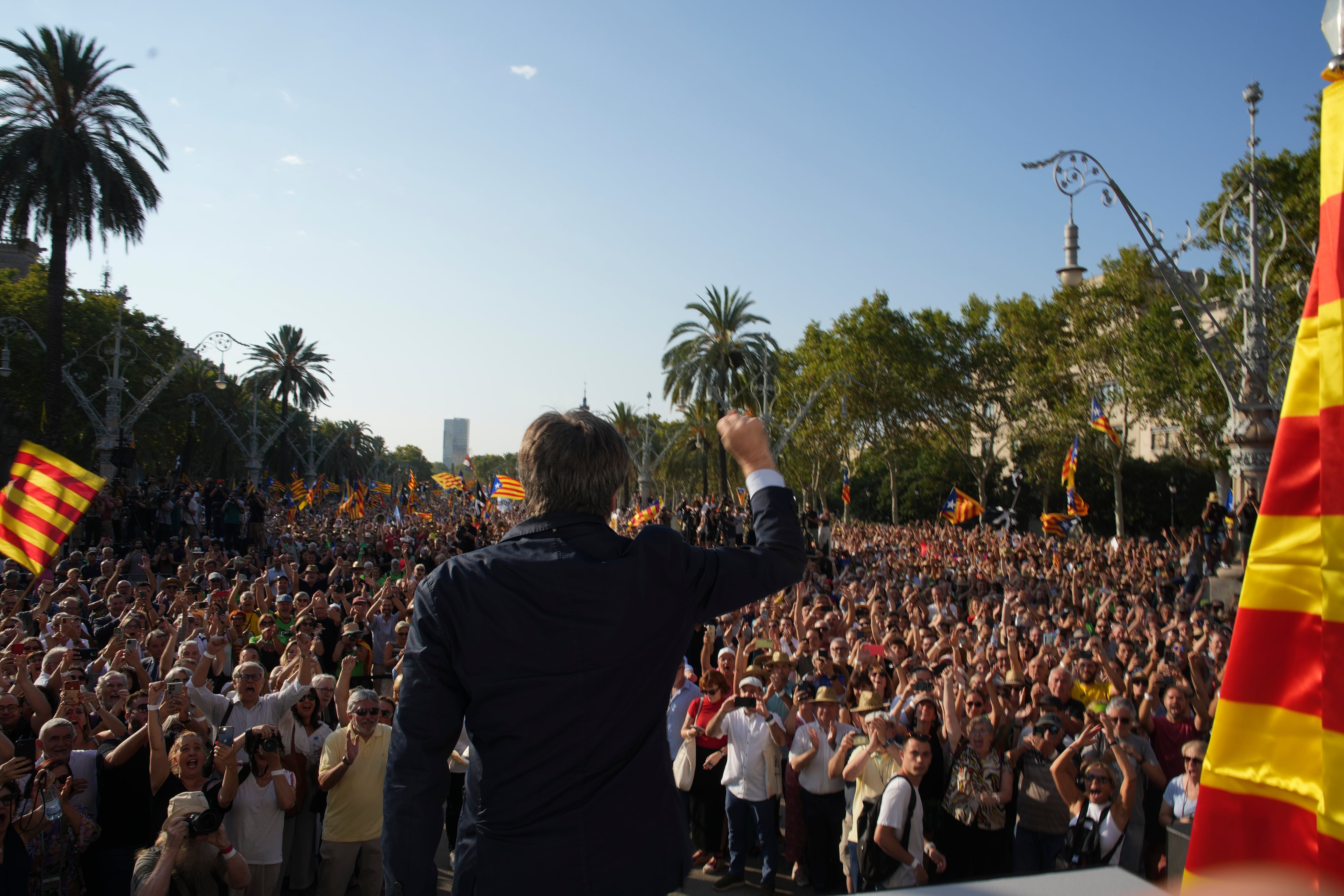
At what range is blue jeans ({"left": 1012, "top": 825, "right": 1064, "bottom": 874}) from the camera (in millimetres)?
5598

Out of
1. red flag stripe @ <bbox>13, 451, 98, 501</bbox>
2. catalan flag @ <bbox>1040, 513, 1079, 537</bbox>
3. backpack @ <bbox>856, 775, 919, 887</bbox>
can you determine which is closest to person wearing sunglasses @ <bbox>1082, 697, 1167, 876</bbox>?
backpack @ <bbox>856, 775, 919, 887</bbox>

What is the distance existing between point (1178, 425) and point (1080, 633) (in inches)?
1355

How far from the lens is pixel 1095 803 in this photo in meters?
5.49

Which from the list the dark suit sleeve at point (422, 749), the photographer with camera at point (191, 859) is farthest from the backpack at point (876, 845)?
Result: the dark suit sleeve at point (422, 749)

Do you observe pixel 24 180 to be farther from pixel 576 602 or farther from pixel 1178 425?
pixel 1178 425

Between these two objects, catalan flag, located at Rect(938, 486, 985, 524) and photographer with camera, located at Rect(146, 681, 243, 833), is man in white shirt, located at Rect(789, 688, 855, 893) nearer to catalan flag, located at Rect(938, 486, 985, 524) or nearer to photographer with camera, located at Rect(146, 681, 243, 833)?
photographer with camera, located at Rect(146, 681, 243, 833)

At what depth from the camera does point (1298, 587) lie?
179 cm

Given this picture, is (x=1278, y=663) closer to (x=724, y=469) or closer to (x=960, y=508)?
(x=960, y=508)

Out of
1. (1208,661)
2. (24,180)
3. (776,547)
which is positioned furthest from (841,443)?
(776,547)

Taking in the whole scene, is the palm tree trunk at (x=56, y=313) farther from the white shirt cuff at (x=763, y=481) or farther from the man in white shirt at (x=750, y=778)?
the white shirt cuff at (x=763, y=481)

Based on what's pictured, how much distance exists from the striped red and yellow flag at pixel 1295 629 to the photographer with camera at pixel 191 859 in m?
4.49

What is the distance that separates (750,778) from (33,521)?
249 inches

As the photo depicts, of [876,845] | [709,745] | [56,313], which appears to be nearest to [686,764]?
[709,745]

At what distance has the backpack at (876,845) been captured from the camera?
5.31 metres
